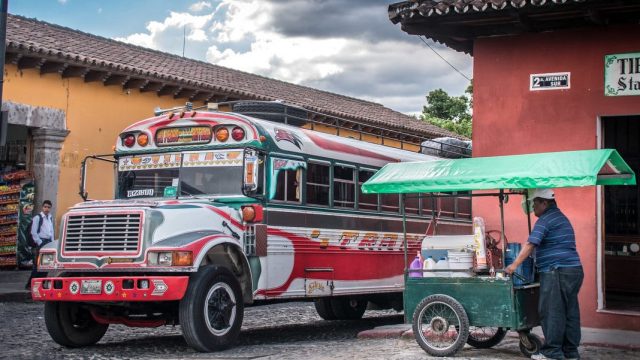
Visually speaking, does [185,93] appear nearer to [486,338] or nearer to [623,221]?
[623,221]

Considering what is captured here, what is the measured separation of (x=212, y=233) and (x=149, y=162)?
6.33ft

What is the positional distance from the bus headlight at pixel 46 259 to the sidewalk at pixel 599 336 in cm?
401

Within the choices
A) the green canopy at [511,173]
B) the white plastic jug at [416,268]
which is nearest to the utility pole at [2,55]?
the green canopy at [511,173]

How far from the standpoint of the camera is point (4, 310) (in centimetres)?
1386

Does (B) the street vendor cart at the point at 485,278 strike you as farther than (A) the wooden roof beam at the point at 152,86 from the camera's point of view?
No

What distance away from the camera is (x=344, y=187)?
39.9ft

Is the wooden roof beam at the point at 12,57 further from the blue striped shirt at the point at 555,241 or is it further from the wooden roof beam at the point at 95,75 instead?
the blue striped shirt at the point at 555,241

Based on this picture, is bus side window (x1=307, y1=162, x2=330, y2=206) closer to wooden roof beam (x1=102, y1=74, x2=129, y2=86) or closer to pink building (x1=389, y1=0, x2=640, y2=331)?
pink building (x1=389, y1=0, x2=640, y2=331)

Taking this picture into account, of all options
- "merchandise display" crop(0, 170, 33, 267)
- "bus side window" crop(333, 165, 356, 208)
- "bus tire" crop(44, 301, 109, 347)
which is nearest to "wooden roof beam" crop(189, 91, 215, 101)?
"merchandise display" crop(0, 170, 33, 267)

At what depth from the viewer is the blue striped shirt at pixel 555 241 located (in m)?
8.09

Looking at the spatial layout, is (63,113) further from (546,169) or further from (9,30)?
(546,169)

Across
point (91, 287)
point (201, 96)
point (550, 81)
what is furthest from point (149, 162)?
point (201, 96)

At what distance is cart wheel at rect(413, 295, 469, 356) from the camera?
837 cm

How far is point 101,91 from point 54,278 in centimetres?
1104
